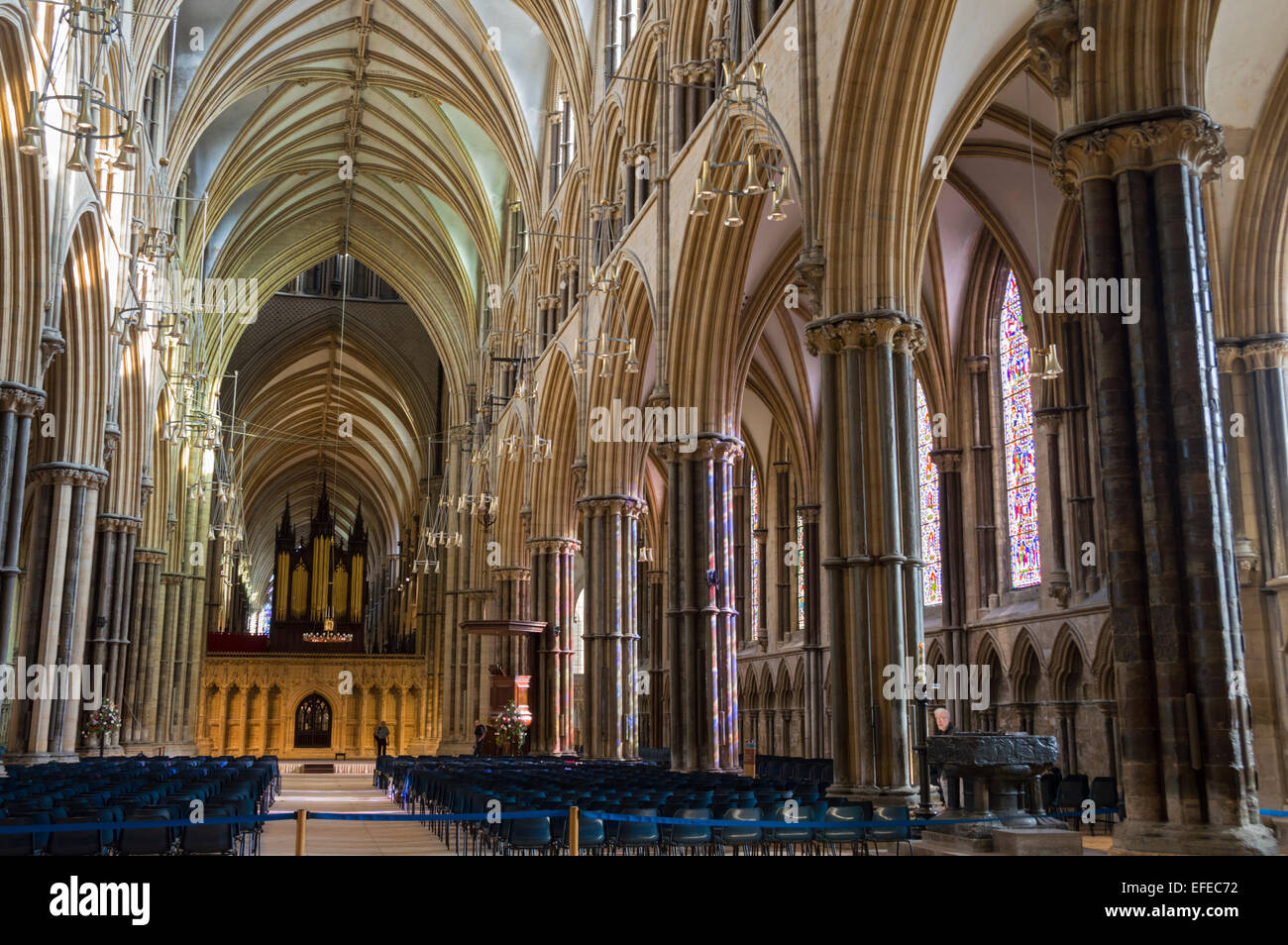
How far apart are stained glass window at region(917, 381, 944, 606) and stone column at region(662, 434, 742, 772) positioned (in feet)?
21.1

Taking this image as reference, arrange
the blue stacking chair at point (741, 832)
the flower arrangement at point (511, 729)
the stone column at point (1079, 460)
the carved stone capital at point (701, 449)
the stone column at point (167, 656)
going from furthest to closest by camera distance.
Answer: the stone column at point (167, 656) < the flower arrangement at point (511, 729) < the carved stone capital at point (701, 449) < the stone column at point (1079, 460) < the blue stacking chair at point (741, 832)

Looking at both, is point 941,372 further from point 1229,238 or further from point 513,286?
point 513,286

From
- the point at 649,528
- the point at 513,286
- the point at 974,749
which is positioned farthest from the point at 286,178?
the point at 974,749

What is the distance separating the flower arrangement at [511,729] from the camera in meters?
28.4

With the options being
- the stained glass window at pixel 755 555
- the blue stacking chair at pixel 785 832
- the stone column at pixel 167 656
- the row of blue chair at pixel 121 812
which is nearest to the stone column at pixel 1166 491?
the blue stacking chair at pixel 785 832

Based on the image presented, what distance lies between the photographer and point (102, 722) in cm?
2377

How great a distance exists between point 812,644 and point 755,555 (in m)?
6.21

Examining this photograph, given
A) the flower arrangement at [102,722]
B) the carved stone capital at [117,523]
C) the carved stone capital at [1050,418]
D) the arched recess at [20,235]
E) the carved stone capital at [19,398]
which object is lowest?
the flower arrangement at [102,722]

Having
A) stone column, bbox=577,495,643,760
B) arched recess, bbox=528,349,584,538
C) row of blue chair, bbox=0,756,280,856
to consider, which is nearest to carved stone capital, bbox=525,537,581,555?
arched recess, bbox=528,349,584,538

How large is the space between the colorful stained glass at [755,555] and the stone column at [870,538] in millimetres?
19015

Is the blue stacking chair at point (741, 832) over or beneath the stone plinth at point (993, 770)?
beneath

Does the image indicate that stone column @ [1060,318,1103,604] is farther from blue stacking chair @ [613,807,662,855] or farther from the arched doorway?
the arched doorway

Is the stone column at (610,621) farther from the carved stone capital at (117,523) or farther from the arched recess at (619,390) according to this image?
the carved stone capital at (117,523)

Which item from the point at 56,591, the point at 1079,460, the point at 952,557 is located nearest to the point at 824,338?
the point at 1079,460
